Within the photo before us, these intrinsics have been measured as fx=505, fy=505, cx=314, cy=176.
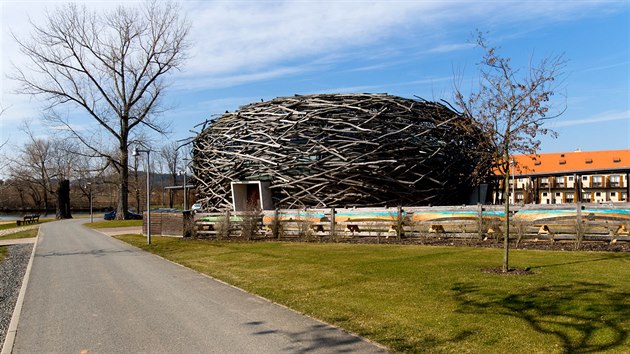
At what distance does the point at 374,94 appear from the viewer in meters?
29.8

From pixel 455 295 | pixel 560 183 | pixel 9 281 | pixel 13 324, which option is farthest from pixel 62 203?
pixel 560 183

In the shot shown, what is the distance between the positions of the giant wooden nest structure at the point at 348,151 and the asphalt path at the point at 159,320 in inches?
663

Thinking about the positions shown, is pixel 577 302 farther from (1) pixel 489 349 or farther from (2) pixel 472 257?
(2) pixel 472 257

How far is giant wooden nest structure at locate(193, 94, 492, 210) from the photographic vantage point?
1086 inches

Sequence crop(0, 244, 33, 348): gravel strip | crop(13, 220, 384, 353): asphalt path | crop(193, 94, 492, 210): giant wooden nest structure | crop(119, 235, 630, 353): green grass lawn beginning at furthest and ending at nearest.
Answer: crop(193, 94, 492, 210): giant wooden nest structure < crop(0, 244, 33, 348): gravel strip < crop(13, 220, 384, 353): asphalt path < crop(119, 235, 630, 353): green grass lawn

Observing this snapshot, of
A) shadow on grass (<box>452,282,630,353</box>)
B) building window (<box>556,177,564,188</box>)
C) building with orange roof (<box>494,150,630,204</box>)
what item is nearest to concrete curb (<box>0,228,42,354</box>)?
shadow on grass (<box>452,282,630,353</box>)

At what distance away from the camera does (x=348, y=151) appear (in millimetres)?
27719

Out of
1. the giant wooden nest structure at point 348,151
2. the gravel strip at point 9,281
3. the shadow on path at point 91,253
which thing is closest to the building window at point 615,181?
the giant wooden nest structure at point 348,151

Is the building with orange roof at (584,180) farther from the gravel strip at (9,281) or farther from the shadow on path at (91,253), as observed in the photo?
the gravel strip at (9,281)

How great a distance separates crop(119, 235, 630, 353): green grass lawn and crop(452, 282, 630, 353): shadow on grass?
0.01 m

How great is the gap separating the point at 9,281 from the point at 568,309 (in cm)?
1150

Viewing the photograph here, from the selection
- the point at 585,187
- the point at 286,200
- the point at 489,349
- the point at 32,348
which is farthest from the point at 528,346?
the point at 585,187

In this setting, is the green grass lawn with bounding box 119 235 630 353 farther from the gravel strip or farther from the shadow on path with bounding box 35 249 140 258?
the shadow on path with bounding box 35 249 140 258

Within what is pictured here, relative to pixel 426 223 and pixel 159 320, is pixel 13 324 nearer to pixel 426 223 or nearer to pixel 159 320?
pixel 159 320
